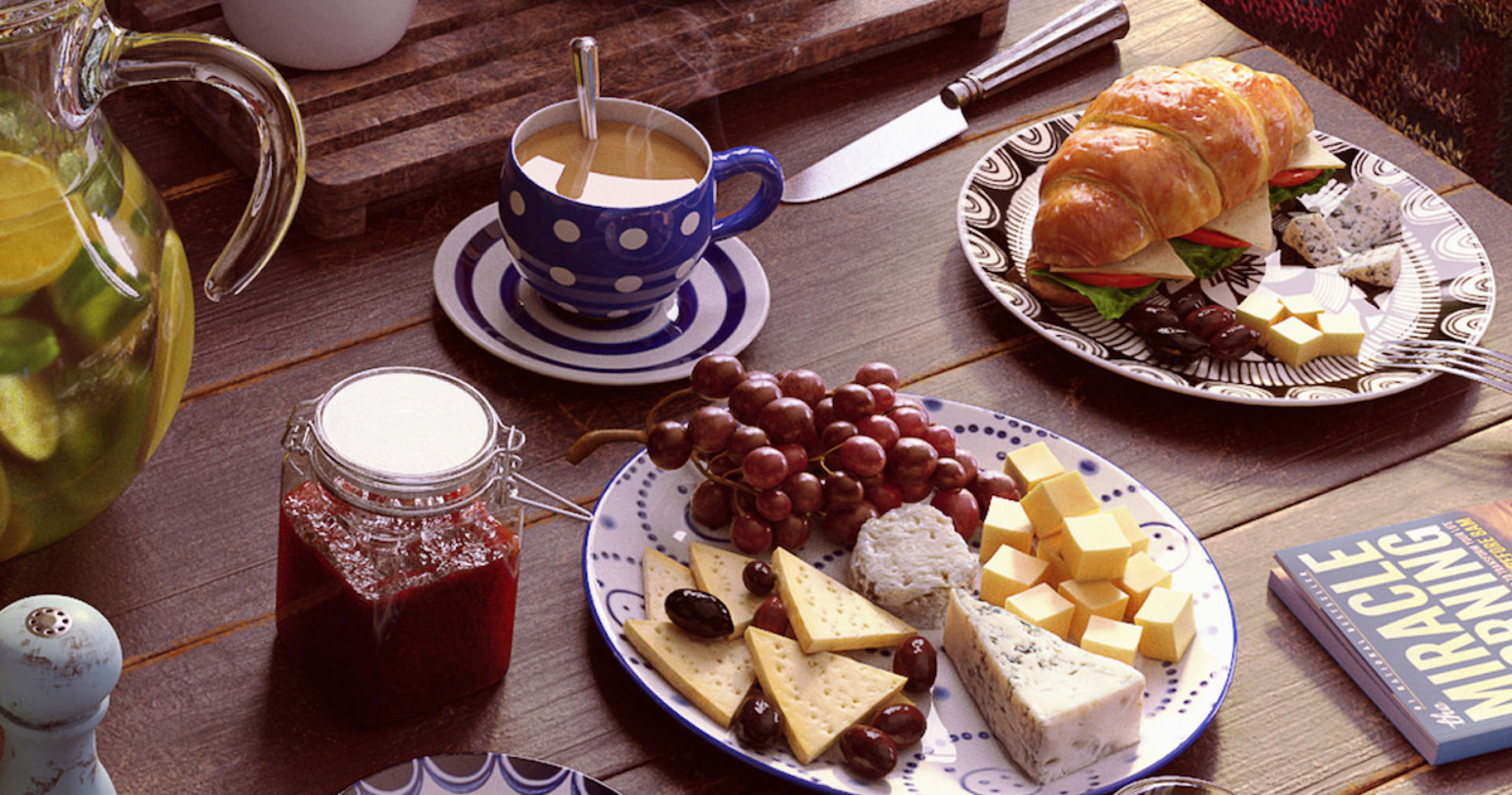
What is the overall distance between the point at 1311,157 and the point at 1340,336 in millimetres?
257

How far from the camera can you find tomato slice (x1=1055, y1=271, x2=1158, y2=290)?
3.78 ft

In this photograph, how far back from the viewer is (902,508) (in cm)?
89

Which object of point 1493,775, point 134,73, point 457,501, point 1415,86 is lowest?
point 1415,86

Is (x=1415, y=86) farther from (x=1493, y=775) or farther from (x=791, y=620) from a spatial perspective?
(x=791, y=620)

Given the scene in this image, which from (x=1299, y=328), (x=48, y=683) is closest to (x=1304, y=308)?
(x=1299, y=328)

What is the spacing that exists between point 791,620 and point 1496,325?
702 millimetres

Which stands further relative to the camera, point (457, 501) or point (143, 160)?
point (143, 160)

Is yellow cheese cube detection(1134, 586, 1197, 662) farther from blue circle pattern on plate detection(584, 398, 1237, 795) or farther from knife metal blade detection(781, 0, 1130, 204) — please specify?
knife metal blade detection(781, 0, 1130, 204)

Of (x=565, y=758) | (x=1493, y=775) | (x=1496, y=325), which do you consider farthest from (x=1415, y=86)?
(x=565, y=758)

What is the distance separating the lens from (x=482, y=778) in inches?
28.3

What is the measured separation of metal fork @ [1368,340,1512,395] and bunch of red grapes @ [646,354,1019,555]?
377mm

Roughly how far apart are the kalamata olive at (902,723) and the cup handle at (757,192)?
0.42m

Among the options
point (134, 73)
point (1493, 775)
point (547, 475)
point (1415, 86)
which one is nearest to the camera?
point (134, 73)

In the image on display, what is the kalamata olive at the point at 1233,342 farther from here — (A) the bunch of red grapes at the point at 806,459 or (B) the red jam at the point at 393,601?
(B) the red jam at the point at 393,601
